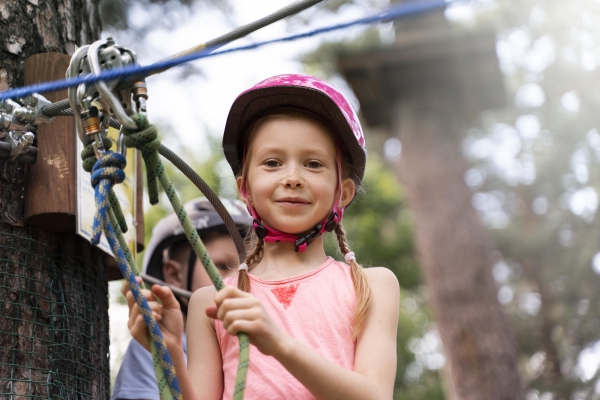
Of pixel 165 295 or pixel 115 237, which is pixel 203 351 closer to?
pixel 165 295

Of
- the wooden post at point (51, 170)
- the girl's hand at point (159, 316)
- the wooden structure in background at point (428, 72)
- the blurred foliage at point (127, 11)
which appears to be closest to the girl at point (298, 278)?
the girl's hand at point (159, 316)

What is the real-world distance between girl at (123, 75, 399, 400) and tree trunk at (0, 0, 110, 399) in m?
0.42

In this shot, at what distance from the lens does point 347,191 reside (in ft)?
7.37

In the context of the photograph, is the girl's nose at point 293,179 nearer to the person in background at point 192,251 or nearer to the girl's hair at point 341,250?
the girl's hair at point 341,250

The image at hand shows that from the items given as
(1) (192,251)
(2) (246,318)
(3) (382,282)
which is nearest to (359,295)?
(3) (382,282)

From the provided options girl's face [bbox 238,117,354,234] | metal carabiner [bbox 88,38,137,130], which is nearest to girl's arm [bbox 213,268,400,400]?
girl's face [bbox 238,117,354,234]

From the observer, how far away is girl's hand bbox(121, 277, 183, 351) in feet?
5.16

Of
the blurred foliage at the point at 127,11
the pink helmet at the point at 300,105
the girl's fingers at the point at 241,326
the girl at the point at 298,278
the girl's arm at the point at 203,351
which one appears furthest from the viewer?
the blurred foliage at the point at 127,11

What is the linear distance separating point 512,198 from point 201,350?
→ 14553 millimetres

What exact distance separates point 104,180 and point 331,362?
648 mm

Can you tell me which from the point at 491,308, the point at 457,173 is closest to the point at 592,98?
the point at 457,173

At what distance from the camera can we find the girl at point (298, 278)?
168 cm

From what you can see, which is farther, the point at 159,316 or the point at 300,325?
the point at 300,325

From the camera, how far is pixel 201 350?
6.27ft
